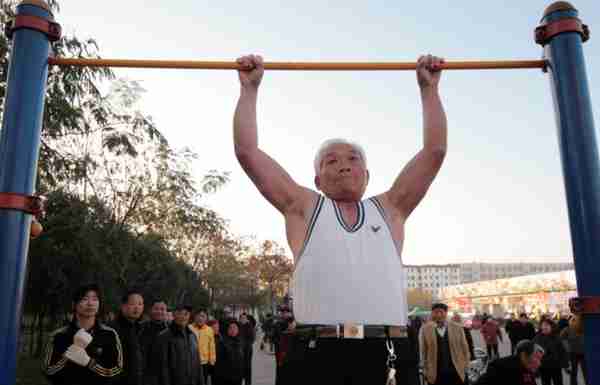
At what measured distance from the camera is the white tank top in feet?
8.34

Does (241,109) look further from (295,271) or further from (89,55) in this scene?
(89,55)

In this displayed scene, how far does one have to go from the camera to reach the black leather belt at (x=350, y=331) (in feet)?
8.13

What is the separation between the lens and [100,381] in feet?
14.4

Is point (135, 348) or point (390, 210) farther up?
point (390, 210)

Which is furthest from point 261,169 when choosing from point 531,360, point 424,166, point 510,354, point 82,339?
point 510,354

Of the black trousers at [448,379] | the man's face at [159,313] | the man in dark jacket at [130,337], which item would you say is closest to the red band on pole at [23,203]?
the man in dark jacket at [130,337]

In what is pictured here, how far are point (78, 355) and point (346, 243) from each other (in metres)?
2.74

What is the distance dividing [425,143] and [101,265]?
11.2 metres

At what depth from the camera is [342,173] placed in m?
2.89

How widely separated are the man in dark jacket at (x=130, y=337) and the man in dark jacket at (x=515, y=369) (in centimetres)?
314

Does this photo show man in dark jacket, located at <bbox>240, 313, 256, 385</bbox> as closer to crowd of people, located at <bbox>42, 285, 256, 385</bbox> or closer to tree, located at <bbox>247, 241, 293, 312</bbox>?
crowd of people, located at <bbox>42, 285, 256, 385</bbox>

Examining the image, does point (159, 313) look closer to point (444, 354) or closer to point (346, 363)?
point (444, 354)

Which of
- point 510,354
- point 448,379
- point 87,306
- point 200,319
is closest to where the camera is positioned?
point 87,306

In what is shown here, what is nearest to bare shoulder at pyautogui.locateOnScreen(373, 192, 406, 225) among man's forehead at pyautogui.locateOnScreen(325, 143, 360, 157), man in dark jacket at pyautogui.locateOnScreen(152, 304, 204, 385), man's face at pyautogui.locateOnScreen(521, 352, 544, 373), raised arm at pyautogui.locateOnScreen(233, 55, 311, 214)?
man's forehead at pyautogui.locateOnScreen(325, 143, 360, 157)
